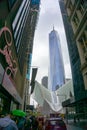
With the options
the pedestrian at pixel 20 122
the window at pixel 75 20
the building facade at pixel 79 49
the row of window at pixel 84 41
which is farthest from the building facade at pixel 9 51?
the window at pixel 75 20

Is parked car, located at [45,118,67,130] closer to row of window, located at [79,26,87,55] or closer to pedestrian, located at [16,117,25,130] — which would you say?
pedestrian, located at [16,117,25,130]

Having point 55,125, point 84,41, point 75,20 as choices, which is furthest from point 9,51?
point 75,20

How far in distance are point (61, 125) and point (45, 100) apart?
92.0 meters

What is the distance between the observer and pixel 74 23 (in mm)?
40875

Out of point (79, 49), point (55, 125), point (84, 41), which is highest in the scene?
point (84, 41)

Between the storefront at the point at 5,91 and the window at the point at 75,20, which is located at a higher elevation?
the window at the point at 75,20

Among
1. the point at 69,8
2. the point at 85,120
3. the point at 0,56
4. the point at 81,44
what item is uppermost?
the point at 69,8

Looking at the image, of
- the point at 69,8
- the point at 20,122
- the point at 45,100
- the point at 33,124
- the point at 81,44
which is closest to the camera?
the point at 20,122

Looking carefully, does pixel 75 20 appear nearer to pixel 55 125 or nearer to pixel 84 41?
pixel 84 41

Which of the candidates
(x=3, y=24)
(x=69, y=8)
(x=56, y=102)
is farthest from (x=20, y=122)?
(x=56, y=102)

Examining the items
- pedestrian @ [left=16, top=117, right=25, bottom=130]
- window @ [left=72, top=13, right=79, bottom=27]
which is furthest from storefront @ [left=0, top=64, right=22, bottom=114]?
window @ [left=72, top=13, right=79, bottom=27]

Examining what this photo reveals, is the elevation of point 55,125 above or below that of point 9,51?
below

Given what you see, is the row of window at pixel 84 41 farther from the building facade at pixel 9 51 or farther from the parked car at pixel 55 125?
the parked car at pixel 55 125

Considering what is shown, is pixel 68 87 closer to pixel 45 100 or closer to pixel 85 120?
pixel 45 100
